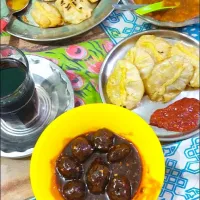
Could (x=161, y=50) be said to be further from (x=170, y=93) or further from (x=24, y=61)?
(x=24, y=61)

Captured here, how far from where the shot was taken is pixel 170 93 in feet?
4.94

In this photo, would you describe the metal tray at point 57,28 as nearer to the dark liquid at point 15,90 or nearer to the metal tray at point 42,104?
the metal tray at point 42,104

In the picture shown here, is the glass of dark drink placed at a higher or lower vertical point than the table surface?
higher

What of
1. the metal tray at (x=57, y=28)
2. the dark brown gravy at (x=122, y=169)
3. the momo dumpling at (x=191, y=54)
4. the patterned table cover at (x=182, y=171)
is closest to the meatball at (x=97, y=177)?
the dark brown gravy at (x=122, y=169)

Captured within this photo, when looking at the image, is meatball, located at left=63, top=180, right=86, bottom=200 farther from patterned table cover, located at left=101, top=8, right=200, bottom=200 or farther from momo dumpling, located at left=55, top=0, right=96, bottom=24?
momo dumpling, located at left=55, top=0, right=96, bottom=24

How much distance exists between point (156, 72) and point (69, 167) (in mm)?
592

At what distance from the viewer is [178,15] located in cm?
164

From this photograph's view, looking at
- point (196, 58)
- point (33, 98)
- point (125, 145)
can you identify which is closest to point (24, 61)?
point (33, 98)

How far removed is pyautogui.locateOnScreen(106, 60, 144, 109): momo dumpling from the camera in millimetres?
1466

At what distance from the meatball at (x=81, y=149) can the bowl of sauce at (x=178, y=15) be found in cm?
76

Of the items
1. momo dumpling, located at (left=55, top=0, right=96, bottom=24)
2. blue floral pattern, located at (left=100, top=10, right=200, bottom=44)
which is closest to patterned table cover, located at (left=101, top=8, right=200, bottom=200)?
blue floral pattern, located at (left=100, top=10, right=200, bottom=44)

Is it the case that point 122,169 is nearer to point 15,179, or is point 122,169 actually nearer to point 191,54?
point 15,179

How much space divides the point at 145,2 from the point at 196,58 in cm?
40

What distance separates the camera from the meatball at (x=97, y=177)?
3.61 feet
